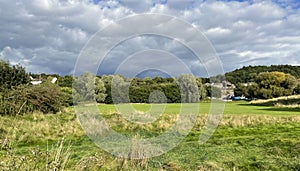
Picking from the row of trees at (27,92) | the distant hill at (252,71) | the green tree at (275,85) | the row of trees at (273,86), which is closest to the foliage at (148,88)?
the row of trees at (27,92)

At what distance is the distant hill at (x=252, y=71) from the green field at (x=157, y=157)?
91.6m

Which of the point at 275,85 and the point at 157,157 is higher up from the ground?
the point at 275,85

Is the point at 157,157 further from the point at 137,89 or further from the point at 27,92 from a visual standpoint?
the point at 137,89

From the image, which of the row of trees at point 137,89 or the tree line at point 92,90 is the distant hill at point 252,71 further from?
the row of trees at point 137,89

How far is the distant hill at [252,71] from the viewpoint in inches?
4308

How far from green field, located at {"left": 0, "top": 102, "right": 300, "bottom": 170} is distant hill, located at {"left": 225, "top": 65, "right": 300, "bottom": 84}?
9159 centimetres

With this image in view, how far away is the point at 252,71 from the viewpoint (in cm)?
11844

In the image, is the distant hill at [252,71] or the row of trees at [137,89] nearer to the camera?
the row of trees at [137,89]

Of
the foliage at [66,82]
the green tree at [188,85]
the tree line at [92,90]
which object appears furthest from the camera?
the foliage at [66,82]

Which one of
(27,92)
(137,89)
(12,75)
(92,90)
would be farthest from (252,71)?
(27,92)

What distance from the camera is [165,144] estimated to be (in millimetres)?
12078

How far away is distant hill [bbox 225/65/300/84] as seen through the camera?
10943cm

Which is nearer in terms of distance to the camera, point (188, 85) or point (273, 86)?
point (188, 85)

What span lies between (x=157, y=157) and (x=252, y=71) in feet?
375
